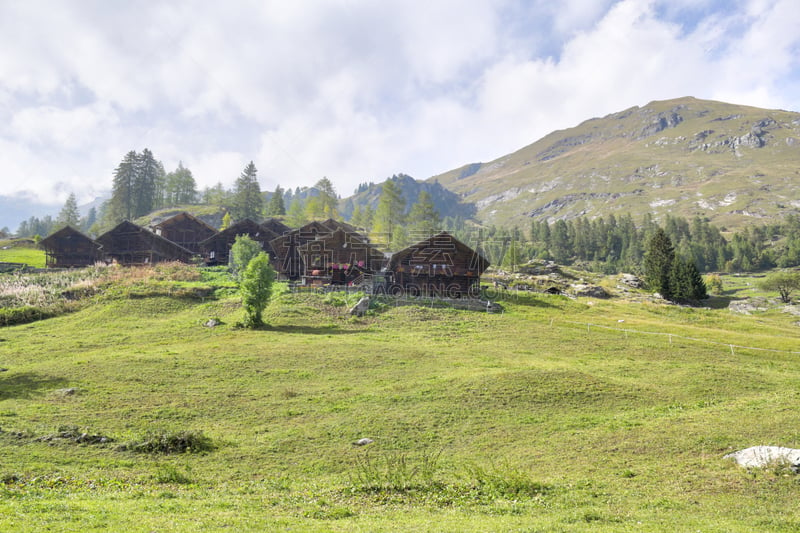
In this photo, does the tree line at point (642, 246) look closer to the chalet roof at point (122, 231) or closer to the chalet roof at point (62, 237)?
the chalet roof at point (122, 231)

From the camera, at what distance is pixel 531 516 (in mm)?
10164

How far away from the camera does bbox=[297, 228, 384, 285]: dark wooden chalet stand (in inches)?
2248

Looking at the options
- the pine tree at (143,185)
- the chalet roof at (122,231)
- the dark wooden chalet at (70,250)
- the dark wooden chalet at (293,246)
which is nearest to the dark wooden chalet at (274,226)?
the dark wooden chalet at (293,246)

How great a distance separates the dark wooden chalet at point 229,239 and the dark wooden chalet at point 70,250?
680 inches

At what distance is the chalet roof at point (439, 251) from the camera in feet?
174

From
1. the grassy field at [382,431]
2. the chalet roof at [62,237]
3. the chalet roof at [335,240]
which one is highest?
the chalet roof at [62,237]

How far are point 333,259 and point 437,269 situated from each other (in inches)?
567

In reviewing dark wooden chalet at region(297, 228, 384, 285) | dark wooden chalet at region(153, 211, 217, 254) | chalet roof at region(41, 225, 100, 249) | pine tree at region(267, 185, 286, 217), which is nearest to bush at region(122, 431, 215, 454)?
dark wooden chalet at region(297, 228, 384, 285)

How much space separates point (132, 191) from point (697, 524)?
122m

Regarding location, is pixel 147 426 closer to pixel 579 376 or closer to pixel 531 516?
pixel 531 516

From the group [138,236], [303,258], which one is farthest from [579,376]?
[138,236]

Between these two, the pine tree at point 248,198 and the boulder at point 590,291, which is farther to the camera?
the pine tree at point 248,198

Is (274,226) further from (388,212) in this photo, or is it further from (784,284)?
(784,284)

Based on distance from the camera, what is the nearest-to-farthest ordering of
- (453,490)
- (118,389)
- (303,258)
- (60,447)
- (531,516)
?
(531,516) < (453,490) < (60,447) < (118,389) < (303,258)
